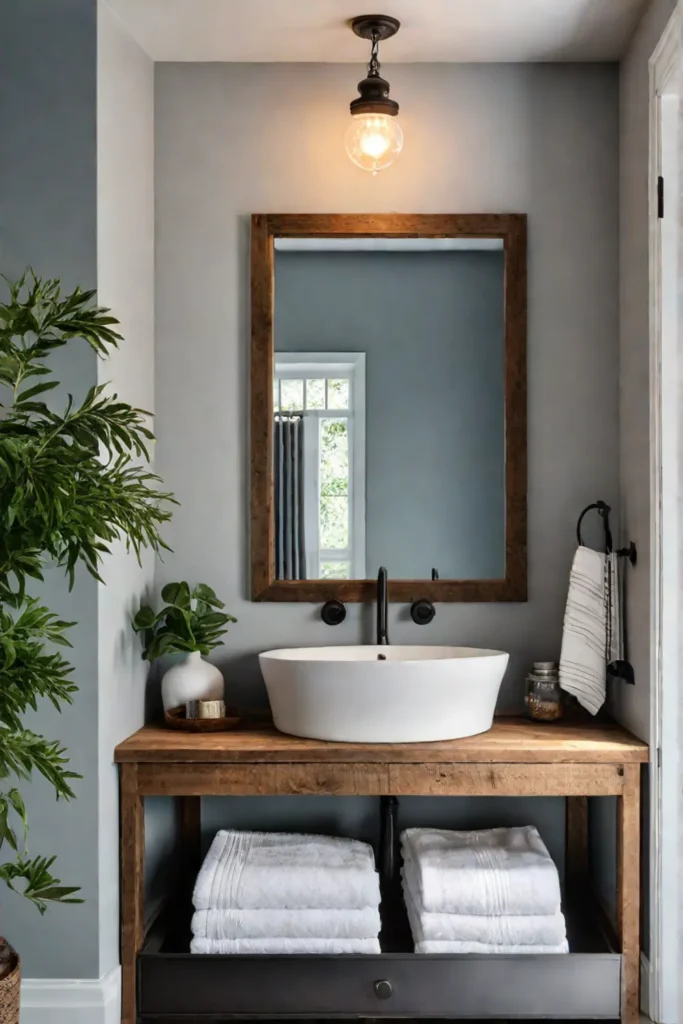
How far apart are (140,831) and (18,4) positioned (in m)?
1.90

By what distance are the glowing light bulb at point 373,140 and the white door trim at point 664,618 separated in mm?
637

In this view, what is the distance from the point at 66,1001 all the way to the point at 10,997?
456 millimetres

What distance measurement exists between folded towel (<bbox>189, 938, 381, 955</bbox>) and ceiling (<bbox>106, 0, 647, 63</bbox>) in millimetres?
2157

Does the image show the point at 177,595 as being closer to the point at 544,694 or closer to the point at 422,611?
the point at 422,611

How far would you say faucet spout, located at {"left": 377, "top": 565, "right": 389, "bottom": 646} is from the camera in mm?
2709

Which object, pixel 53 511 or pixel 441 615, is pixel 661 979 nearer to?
pixel 441 615

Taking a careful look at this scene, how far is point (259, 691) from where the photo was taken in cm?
281

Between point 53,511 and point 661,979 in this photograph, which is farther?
point 661,979

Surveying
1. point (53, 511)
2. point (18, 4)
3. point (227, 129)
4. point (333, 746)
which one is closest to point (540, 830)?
point (333, 746)

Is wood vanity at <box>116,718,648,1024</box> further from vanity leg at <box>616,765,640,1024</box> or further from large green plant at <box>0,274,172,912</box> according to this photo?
large green plant at <box>0,274,172,912</box>

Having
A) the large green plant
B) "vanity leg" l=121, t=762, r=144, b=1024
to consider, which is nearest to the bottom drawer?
"vanity leg" l=121, t=762, r=144, b=1024

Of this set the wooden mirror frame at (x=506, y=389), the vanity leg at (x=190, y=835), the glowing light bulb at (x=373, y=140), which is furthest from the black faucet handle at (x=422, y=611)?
the glowing light bulb at (x=373, y=140)

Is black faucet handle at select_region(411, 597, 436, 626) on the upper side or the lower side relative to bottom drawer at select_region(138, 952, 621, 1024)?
upper

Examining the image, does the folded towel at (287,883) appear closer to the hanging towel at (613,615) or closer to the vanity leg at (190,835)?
the vanity leg at (190,835)
